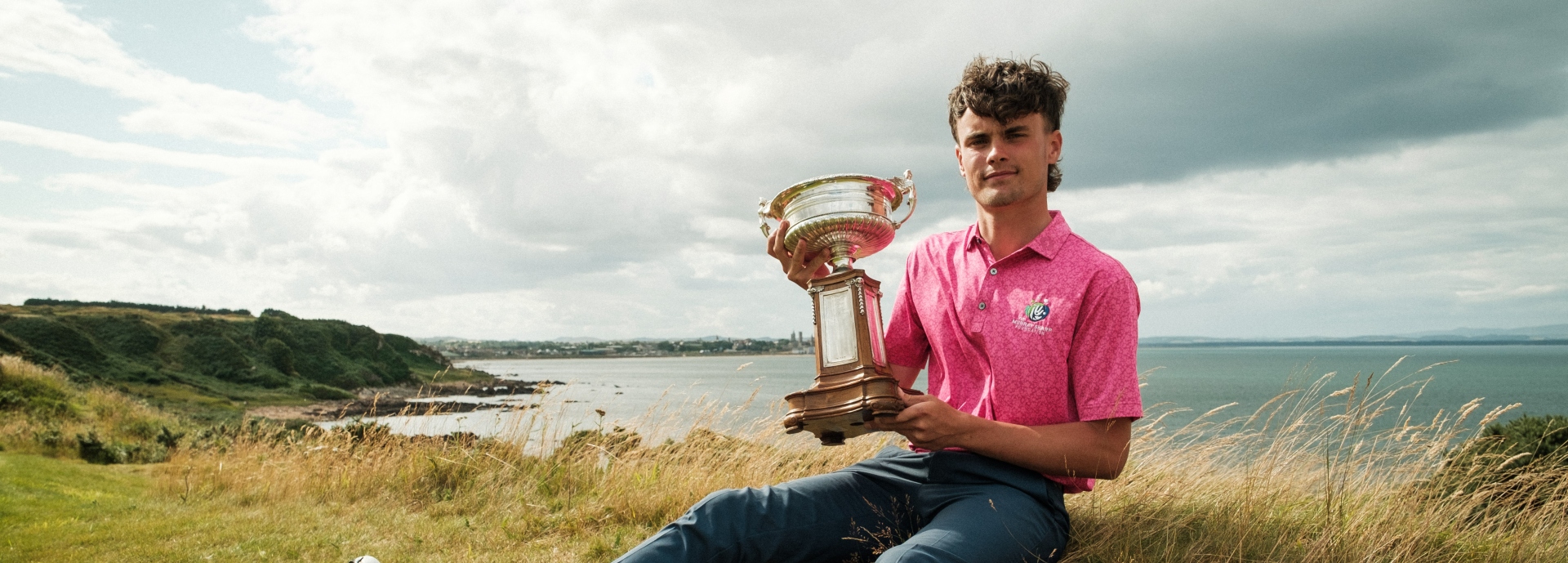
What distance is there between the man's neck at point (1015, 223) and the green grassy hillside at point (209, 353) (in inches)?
1957

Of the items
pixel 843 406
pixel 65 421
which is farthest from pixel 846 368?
pixel 65 421

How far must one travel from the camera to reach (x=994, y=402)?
2.51m

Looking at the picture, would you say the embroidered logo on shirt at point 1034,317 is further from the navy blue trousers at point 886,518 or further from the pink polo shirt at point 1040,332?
the navy blue trousers at point 886,518

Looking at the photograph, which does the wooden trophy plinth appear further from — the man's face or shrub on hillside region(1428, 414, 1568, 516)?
shrub on hillside region(1428, 414, 1568, 516)

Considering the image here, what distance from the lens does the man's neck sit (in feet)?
8.55

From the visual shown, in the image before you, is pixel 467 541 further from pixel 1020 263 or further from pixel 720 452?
pixel 1020 263

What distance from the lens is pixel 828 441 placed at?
2676mm

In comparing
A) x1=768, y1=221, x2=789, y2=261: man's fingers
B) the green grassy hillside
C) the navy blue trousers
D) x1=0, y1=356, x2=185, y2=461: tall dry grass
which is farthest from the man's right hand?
the green grassy hillside

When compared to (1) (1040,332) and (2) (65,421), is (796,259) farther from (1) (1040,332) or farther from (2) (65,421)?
(2) (65,421)

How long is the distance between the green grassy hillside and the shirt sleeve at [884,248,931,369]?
1939 inches

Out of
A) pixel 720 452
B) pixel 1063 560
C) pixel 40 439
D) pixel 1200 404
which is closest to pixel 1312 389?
pixel 1063 560

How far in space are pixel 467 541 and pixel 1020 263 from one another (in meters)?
3.53

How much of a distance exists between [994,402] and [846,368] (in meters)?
0.48

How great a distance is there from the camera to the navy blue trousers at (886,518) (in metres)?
2.16
